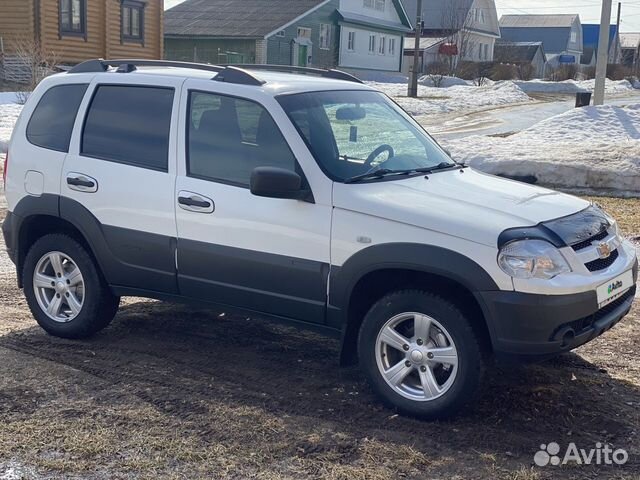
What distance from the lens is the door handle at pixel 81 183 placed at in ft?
18.8

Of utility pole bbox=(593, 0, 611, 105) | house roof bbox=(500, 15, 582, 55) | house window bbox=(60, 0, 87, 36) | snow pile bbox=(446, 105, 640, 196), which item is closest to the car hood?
snow pile bbox=(446, 105, 640, 196)

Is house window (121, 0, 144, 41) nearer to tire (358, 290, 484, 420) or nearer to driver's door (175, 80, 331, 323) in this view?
driver's door (175, 80, 331, 323)

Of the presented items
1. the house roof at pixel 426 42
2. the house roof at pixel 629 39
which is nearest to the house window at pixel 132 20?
the house roof at pixel 426 42

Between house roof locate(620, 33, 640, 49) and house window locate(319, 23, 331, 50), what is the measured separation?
75.6 m

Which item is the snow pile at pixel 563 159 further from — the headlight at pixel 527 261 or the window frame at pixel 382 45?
the window frame at pixel 382 45

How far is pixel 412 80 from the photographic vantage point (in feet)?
118

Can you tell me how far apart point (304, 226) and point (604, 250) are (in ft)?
5.56

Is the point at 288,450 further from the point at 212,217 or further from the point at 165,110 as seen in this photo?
the point at 165,110

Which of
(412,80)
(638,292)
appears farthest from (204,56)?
(638,292)

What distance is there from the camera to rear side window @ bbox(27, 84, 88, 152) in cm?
595

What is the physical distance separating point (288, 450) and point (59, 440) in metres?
1.17

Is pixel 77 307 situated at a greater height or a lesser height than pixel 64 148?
lesser

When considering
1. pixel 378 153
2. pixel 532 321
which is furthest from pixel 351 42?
pixel 532 321

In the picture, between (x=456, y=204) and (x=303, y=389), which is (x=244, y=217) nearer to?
(x=303, y=389)
